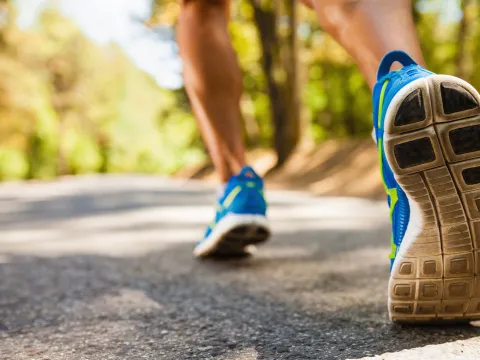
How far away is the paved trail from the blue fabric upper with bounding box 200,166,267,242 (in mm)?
189

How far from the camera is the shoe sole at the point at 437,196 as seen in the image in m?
1.00

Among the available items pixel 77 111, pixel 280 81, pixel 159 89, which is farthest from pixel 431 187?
pixel 159 89

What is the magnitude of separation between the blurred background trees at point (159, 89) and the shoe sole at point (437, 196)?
5.11 m

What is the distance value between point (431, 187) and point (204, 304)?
638mm

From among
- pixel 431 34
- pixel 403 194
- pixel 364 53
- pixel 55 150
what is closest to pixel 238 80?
pixel 364 53

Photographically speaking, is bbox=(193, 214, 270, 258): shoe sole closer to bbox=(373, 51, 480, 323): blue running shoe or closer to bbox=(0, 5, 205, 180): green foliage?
bbox=(373, 51, 480, 323): blue running shoe

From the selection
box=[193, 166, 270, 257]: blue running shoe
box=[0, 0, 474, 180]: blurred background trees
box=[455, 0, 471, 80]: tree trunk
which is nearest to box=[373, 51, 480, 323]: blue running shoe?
box=[193, 166, 270, 257]: blue running shoe

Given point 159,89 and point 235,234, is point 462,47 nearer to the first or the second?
point 235,234

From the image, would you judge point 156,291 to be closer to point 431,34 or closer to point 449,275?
point 449,275

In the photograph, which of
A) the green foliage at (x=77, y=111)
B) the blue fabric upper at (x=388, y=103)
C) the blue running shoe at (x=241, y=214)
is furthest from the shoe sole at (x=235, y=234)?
the green foliage at (x=77, y=111)

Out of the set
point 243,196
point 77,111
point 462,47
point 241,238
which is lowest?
point 241,238

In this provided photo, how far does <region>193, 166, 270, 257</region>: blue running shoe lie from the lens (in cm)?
187

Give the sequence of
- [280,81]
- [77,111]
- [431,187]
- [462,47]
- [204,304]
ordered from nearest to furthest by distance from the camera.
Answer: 1. [431,187]
2. [204,304]
3. [462,47]
4. [280,81]
5. [77,111]

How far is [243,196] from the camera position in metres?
1.88
